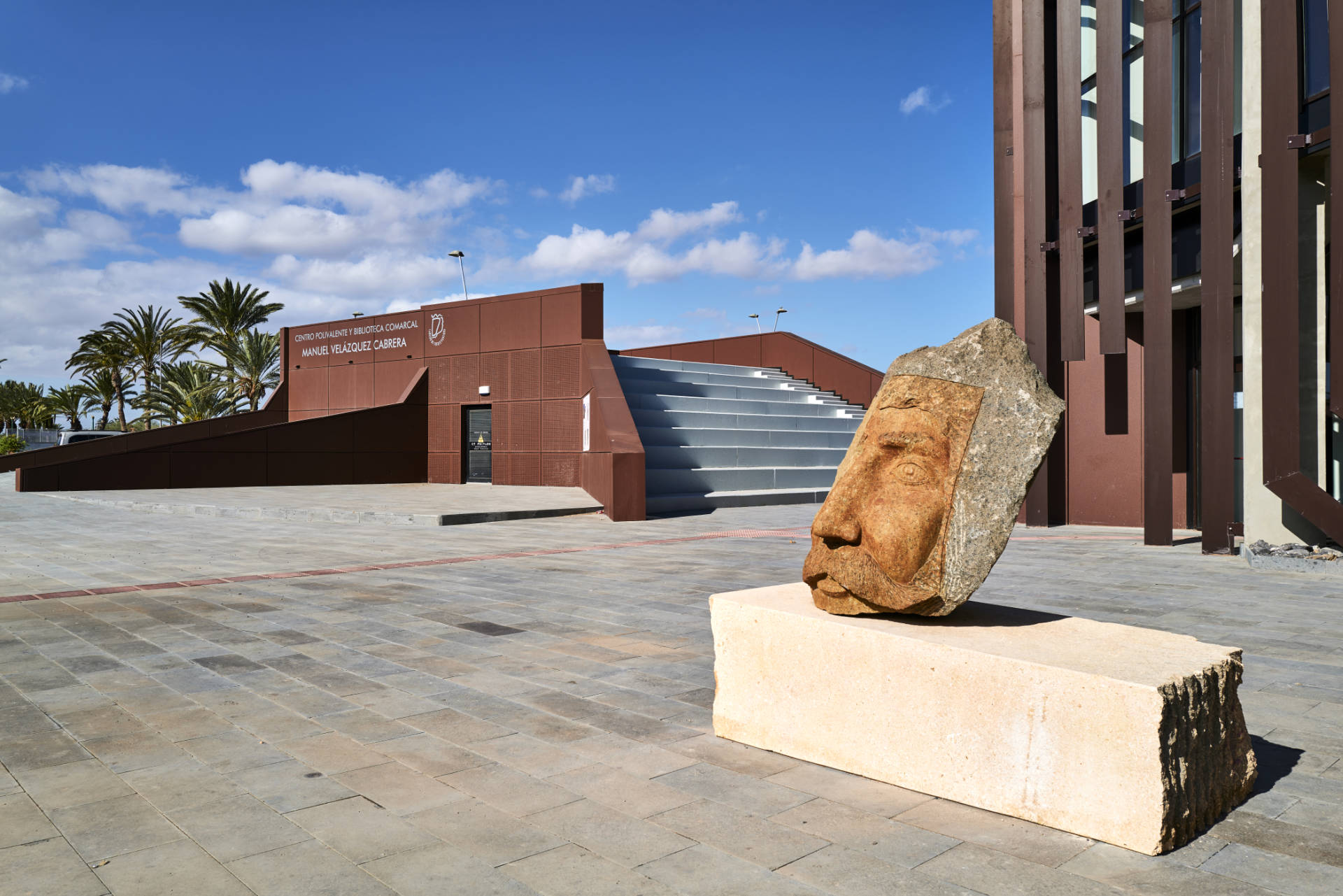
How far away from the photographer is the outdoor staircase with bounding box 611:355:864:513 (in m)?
20.1

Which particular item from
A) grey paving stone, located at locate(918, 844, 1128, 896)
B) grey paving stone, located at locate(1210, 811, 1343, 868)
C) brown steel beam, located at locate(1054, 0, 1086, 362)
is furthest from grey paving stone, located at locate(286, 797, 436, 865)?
brown steel beam, located at locate(1054, 0, 1086, 362)

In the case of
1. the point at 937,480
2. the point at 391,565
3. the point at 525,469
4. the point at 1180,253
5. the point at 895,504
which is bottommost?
the point at 391,565

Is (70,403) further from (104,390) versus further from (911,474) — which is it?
(911,474)

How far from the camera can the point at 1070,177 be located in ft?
45.1

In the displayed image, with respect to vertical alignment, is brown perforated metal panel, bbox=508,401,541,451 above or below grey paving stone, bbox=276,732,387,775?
above

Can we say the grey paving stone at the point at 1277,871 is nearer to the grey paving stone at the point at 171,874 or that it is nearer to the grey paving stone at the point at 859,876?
the grey paving stone at the point at 859,876

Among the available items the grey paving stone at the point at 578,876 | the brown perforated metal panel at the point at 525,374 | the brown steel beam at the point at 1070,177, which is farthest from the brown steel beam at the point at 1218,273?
the brown perforated metal panel at the point at 525,374

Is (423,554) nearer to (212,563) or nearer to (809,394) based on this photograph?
(212,563)

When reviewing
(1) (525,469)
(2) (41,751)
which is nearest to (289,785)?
(2) (41,751)

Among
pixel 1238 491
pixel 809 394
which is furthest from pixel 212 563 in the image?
pixel 809 394

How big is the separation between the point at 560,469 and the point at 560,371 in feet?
7.97

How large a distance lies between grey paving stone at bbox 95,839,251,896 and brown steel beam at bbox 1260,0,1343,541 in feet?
34.6

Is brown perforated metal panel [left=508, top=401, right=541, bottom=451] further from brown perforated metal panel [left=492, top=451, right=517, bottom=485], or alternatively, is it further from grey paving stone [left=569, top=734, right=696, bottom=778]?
grey paving stone [left=569, top=734, right=696, bottom=778]

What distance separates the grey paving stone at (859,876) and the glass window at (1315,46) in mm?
10915
